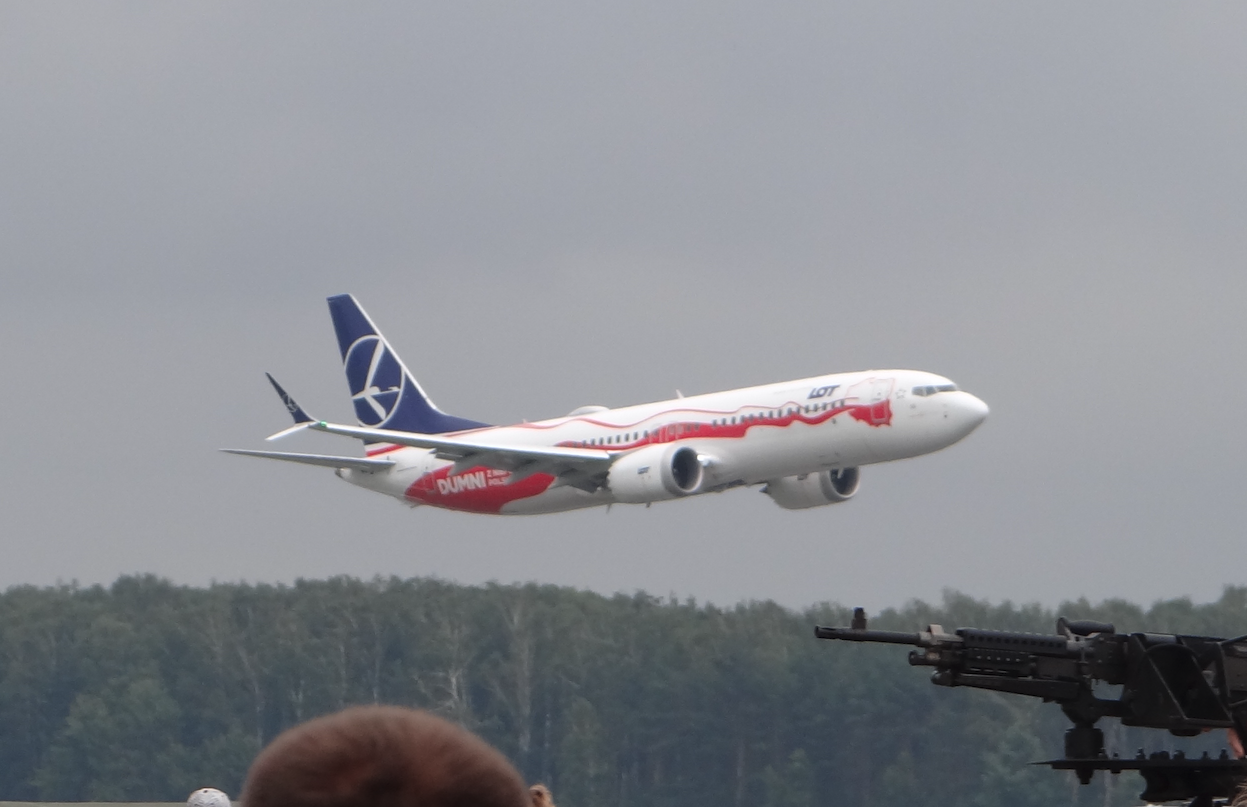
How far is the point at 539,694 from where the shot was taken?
5638 centimetres

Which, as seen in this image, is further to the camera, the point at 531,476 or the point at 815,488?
the point at 531,476

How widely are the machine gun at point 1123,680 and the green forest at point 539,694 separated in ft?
135

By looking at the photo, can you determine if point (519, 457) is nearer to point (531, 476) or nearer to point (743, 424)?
point (531, 476)

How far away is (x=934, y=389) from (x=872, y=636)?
28.3m

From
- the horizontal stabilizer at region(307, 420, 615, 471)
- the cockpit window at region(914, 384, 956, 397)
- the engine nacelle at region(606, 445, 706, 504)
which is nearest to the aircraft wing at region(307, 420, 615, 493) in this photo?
the horizontal stabilizer at region(307, 420, 615, 471)

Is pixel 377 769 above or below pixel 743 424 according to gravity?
below

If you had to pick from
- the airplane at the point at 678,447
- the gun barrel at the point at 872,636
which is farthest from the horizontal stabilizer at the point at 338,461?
the gun barrel at the point at 872,636

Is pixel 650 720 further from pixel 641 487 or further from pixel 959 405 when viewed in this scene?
pixel 959 405

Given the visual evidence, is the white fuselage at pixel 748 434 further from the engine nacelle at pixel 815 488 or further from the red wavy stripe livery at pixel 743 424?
the engine nacelle at pixel 815 488

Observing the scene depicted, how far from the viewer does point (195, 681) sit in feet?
186

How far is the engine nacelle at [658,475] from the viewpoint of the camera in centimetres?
3919

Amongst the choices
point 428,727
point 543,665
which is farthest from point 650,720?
point 428,727

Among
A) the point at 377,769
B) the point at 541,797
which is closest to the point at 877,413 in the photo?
the point at 541,797

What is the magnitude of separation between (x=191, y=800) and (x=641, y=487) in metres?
31.7
